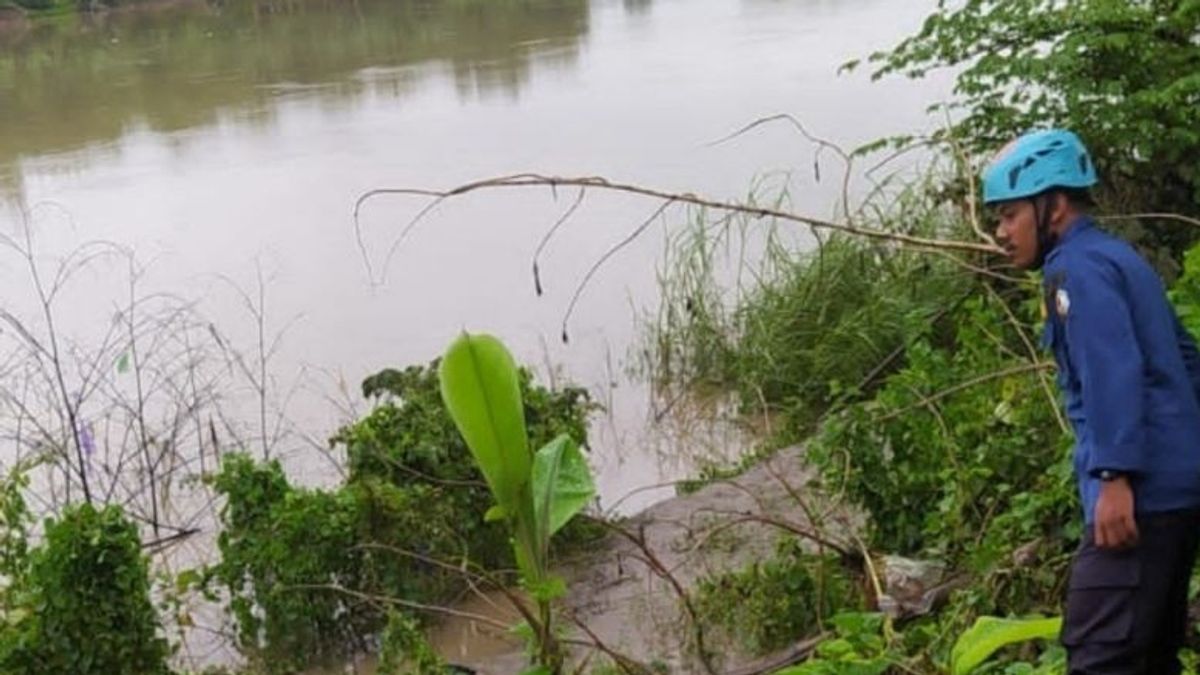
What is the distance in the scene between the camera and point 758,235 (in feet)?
29.0

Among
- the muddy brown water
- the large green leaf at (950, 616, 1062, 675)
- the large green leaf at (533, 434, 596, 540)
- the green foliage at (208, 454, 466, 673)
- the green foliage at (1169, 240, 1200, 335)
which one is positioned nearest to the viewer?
the large green leaf at (950, 616, 1062, 675)

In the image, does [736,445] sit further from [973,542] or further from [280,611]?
[973,542]

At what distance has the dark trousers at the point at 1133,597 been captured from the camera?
234 cm

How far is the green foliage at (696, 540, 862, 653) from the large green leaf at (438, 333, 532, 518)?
98 cm

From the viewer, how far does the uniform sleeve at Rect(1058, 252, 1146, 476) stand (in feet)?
7.38

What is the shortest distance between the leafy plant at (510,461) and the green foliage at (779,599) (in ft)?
2.20

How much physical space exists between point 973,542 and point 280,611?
222 centimetres

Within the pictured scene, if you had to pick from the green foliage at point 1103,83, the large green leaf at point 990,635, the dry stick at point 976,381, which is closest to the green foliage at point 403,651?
the dry stick at point 976,381

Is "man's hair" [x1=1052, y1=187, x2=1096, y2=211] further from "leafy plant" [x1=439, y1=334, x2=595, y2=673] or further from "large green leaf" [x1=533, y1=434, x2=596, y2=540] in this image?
"large green leaf" [x1=533, y1=434, x2=596, y2=540]

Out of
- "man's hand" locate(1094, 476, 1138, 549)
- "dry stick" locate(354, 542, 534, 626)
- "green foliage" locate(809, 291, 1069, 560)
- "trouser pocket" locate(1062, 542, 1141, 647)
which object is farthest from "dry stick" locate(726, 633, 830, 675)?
"man's hand" locate(1094, 476, 1138, 549)

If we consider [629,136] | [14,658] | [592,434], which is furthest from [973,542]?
[629,136]

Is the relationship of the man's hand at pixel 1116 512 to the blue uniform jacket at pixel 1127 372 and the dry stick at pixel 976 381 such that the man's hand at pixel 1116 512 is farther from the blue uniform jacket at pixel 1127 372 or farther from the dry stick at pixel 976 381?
the dry stick at pixel 976 381

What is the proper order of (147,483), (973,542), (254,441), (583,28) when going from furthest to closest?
(583,28)
(254,441)
(147,483)
(973,542)

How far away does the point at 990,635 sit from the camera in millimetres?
2420
